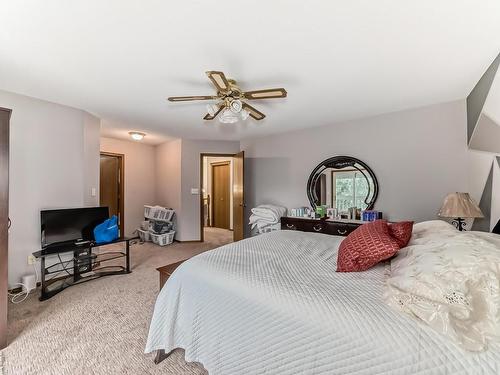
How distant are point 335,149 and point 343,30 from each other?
2.39m

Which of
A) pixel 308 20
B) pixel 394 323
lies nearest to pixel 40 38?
pixel 308 20

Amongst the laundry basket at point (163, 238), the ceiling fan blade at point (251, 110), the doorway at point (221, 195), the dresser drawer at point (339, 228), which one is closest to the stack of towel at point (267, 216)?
the dresser drawer at point (339, 228)

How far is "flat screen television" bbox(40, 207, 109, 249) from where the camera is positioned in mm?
2832

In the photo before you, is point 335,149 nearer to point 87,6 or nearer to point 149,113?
point 149,113

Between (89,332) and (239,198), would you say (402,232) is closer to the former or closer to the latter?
(89,332)

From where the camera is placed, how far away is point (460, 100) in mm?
2818

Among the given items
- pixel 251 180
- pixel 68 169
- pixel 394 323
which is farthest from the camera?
pixel 251 180

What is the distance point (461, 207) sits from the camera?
233 cm

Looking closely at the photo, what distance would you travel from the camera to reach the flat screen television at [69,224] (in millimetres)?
2832

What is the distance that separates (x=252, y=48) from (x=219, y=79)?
350 millimetres

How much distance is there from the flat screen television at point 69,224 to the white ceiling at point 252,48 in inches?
55.0

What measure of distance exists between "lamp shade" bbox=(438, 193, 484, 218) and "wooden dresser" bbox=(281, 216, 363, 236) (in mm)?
1035

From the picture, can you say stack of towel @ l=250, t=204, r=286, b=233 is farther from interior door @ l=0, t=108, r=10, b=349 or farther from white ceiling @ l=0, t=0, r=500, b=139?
interior door @ l=0, t=108, r=10, b=349

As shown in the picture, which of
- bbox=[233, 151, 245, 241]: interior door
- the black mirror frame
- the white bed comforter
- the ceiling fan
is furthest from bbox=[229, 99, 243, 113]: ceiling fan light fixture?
bbox=[233, 151, 245, 241]: interior door
